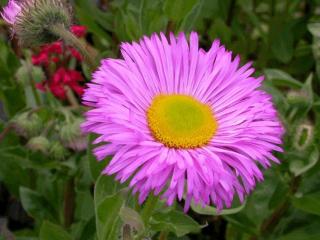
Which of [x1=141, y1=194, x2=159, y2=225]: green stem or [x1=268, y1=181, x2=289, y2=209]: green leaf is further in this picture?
[x1=268, y1=181, x2=289, y2=209]: green leaf

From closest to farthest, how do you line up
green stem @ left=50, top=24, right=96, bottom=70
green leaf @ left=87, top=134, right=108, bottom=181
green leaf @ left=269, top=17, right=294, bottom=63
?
green stem @ left=50, top=24, right=96, bottom=70
green leaf @ left=87, top=134, right=108, bottom=181
green leaf @ left=269, top=17, right=294, bottom=63

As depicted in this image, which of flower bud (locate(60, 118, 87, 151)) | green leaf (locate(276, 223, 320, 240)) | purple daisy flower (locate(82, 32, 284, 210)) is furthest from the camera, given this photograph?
green leaf (locate(276, 223, 320, 240))

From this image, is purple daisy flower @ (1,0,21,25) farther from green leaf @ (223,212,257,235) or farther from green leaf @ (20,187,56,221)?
green leaf @ (223,212,257,235)

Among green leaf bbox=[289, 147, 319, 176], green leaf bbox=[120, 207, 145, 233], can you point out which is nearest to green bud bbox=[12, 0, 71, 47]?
green leaf bbox=[120, 207, 145, 233]

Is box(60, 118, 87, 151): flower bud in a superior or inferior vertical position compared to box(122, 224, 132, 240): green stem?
superior

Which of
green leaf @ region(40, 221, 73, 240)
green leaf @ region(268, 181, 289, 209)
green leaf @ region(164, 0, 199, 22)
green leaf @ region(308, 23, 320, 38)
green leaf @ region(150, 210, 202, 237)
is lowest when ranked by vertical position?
green leaf @ region(40, 221, 73, 240)

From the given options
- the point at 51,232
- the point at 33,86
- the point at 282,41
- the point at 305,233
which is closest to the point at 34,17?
the point at 51,232
